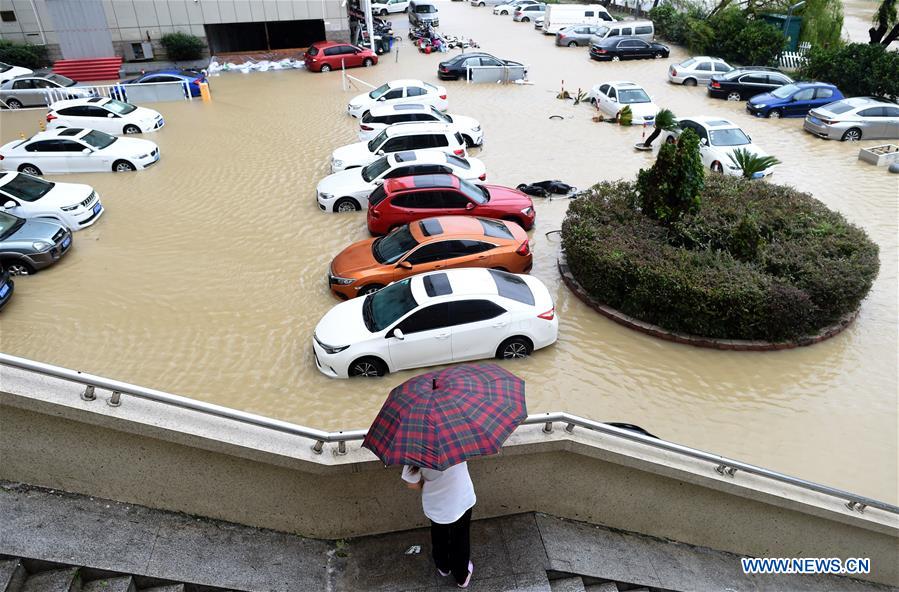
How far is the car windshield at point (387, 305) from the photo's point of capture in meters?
9.33

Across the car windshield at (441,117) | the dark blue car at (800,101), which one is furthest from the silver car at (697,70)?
the car windshield at (441,117)

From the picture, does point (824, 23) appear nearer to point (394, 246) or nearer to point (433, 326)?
point (394, 246)

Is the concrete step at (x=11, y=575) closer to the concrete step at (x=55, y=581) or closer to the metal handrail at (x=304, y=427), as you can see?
the concrete step at (x=55, y=581)

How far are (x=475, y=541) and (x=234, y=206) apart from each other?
11707 mm

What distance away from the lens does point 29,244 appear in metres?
12.0

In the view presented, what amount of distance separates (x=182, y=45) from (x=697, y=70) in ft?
82.3

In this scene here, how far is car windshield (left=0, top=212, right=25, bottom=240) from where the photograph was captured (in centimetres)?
1225

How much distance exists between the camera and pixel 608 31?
33844mm

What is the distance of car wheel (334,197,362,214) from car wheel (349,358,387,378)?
6.49m

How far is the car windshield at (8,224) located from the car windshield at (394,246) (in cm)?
755

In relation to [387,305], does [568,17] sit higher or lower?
→ higher

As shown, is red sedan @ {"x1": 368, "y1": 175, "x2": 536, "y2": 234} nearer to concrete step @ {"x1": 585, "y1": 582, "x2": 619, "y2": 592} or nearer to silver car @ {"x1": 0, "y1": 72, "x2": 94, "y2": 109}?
concrete step @ {"x1": 585, "y1": 582, "x2": 619, "y2": 592}

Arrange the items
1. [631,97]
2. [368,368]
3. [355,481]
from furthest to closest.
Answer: [631,97] → [368,368] → [355,481]

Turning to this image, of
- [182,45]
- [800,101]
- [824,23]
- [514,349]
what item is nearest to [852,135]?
[800,101]
